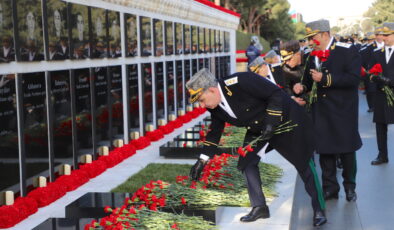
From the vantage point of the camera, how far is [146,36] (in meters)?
12.3

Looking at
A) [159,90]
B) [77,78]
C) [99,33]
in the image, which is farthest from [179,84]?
[77,78]

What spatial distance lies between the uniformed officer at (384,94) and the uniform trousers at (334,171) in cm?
240

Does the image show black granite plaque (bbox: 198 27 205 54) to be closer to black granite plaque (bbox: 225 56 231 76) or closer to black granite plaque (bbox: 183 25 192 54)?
black granite plaque (bbox: 183 25 192 54)

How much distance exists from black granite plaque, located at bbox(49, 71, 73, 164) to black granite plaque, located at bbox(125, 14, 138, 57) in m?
2.92

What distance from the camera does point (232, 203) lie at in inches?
260

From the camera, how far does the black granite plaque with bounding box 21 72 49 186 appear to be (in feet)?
23.5

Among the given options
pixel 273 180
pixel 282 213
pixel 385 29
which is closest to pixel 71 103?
pixel 273 180

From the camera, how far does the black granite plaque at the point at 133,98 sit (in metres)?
11.2

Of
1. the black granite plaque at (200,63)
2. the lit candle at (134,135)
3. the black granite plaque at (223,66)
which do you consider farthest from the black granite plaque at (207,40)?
the lit candle at (134,135)

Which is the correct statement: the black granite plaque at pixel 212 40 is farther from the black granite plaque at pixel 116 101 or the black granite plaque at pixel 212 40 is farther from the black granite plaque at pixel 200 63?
the black granite plaque at pixel 116 101

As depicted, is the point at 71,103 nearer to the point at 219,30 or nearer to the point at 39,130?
the point at 39,130

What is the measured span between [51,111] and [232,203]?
7.80 ft

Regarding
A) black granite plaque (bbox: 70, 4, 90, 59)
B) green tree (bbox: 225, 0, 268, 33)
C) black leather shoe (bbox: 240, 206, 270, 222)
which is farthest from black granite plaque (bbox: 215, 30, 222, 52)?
green tree (bbox: 225, 0, 268, 33)

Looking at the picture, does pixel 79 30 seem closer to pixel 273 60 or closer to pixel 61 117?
pixel 61 117
